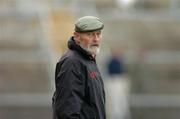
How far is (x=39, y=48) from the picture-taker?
55.8 ft

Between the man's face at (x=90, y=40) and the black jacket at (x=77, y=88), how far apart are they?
35 millimetres

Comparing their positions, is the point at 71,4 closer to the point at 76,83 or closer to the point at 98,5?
the point at 98,5

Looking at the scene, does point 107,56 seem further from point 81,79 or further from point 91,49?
point 81,79

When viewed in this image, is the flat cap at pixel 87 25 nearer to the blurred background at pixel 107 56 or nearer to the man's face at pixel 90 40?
the man's face at pixel 90 40

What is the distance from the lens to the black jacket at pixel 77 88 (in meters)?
5.34

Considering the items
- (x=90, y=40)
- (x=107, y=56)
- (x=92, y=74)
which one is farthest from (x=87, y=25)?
(x=107, y=56)

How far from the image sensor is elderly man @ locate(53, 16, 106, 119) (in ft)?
17.5

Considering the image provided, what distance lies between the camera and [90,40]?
5520mm

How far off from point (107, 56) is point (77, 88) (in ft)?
36.9

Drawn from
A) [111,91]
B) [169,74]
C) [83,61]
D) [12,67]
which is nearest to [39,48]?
[12,67]

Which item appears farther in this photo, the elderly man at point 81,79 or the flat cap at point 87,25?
the flat cap at point 87,25

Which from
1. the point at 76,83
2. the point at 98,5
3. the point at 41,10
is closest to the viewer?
the point at 76,83

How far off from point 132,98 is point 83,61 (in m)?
11.2

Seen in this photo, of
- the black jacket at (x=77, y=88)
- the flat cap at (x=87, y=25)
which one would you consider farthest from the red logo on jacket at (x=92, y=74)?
the flat cap at (x=87, y=25)
